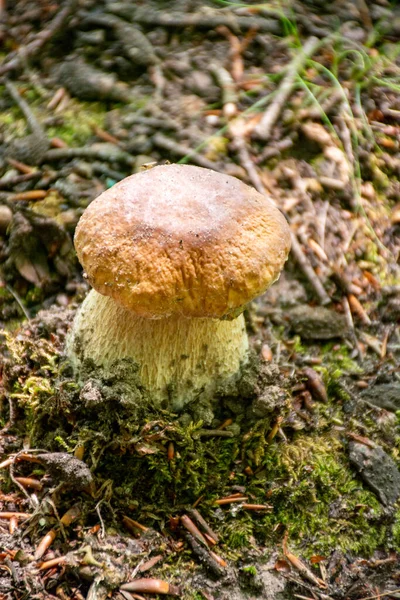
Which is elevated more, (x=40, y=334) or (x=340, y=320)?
(x=40, y=334)

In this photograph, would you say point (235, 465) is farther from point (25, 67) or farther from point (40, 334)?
point (25, 67)

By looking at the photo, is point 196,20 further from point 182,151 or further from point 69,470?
point 69,470

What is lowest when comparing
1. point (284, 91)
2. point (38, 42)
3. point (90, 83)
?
point (284, 91)

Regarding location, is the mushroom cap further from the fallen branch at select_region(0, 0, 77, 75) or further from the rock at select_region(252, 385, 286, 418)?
the fallen branch at select_region(0, 0, 77, 75)

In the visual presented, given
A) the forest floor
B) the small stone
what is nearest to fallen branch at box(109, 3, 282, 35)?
the forest floor

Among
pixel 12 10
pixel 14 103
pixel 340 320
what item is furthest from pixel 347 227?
pixel 12 10

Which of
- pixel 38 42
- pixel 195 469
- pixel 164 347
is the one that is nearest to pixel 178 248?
pixel 164 347

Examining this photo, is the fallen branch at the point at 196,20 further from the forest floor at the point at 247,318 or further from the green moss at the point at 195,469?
the green moss at the point at 195,469
